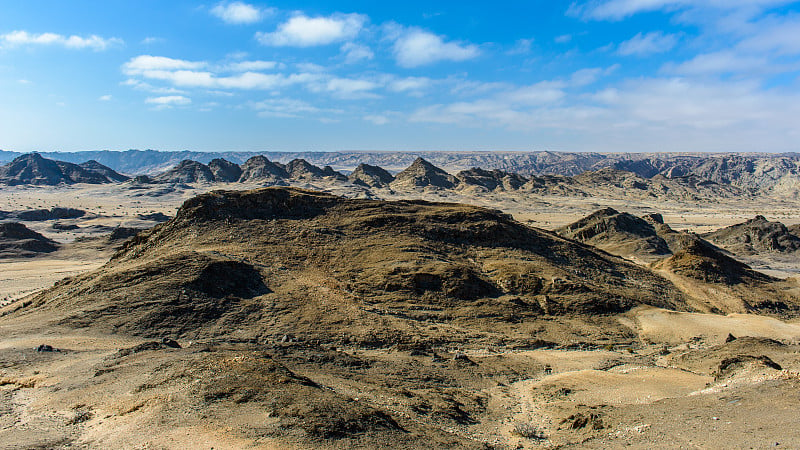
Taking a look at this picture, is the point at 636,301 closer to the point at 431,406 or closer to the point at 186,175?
the point at 431,406

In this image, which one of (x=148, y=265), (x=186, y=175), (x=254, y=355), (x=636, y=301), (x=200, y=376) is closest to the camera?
(x=200, y=376)

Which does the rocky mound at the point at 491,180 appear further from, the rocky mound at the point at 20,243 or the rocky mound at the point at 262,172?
the rocky mound at the point at 20,243

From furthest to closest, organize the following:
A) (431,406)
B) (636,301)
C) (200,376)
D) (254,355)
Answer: (636,301)
(254,355)
(431,406)
(200,376)

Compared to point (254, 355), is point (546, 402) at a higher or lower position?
lower

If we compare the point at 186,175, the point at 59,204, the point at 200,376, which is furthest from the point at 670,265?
the point at 186,175

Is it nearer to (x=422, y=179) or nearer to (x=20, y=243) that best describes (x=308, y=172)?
(x=422, y=179)

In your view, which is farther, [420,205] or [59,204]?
[59,204]
